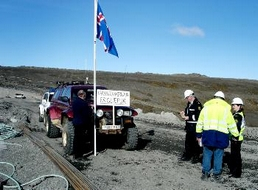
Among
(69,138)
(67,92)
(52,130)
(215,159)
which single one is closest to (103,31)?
(67,92)

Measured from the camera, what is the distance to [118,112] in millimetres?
10852

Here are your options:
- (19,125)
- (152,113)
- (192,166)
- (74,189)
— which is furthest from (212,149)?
(152,113)

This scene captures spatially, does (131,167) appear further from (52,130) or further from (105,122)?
(52,130)

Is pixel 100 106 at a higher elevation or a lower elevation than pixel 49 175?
higher

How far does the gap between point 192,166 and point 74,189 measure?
338 centimetres

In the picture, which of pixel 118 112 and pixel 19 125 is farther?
pixel 19 125

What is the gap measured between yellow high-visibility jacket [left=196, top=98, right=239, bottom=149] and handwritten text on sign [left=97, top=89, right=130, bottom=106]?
3576mm

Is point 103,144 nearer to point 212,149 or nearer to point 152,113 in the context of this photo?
point 212,149

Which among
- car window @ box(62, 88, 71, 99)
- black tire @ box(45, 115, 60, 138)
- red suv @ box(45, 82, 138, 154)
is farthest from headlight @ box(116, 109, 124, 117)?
black tire @ box(45, 115, 60, 138)

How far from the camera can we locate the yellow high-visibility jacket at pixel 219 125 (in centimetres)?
757

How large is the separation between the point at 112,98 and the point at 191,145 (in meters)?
2.55

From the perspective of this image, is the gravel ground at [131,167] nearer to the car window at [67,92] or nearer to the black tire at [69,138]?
the black tire at [69,138]

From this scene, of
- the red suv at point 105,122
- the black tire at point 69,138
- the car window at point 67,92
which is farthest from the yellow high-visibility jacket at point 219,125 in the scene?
the car window at point 67,92

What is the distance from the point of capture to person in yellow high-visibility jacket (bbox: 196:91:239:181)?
7.57 meters
